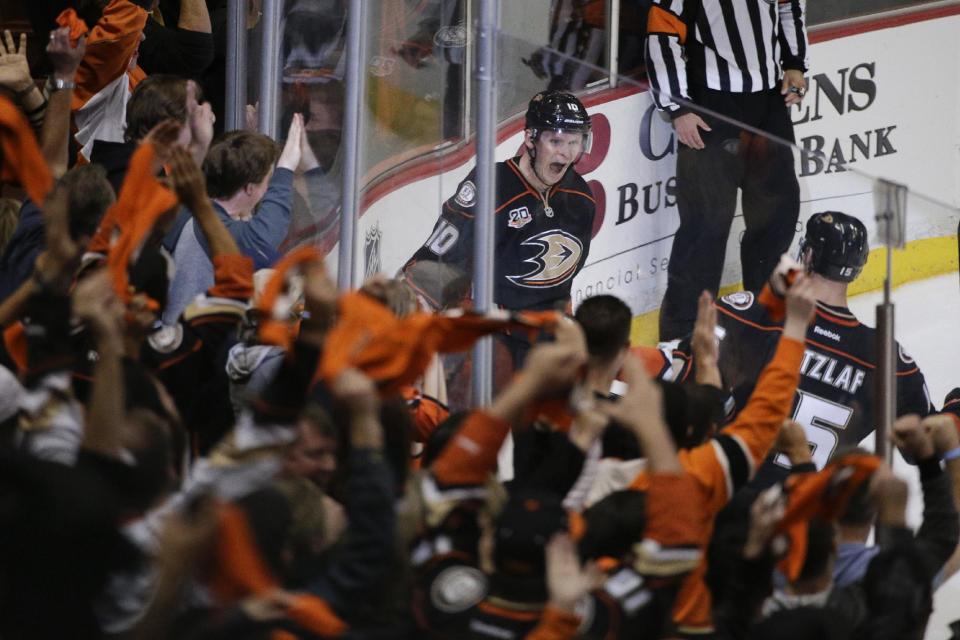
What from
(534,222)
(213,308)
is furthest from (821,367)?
(213,308)

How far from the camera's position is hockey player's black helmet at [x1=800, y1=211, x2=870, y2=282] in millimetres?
3932

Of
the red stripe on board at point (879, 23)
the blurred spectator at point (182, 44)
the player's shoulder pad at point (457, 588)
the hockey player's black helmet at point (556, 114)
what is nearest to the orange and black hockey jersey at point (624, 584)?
the player's shoulder pad at point (457, 588)

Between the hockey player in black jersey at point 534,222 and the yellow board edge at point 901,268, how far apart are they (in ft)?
0.75

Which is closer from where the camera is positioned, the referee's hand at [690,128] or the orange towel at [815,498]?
the orange towel at [815,498]

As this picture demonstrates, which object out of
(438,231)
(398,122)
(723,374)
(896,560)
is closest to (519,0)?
(398,122)

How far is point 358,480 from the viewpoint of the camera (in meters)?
2.56

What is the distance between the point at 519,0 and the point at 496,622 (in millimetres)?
2355

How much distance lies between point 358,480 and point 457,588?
0.32m

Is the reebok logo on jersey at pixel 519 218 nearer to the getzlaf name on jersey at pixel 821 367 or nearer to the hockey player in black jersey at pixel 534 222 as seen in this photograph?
the hockey player in black jersey at pixel 534 222

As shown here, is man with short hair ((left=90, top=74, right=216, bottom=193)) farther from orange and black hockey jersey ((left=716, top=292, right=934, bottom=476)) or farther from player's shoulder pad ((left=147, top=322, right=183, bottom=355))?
orange and black hockey jersey ((left=716, top=292, right=934, bottom=476))

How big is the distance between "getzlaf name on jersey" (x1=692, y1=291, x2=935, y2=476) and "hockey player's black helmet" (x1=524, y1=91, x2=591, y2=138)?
0.59 m

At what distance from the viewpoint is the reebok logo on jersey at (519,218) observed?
165 inches

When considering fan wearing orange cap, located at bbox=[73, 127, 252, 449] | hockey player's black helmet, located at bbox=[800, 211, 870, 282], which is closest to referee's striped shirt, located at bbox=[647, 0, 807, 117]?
hockey player's black helmet, located at bbox=[800, 211, 870, 282]

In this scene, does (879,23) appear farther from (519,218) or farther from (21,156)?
Result: (21,156)
